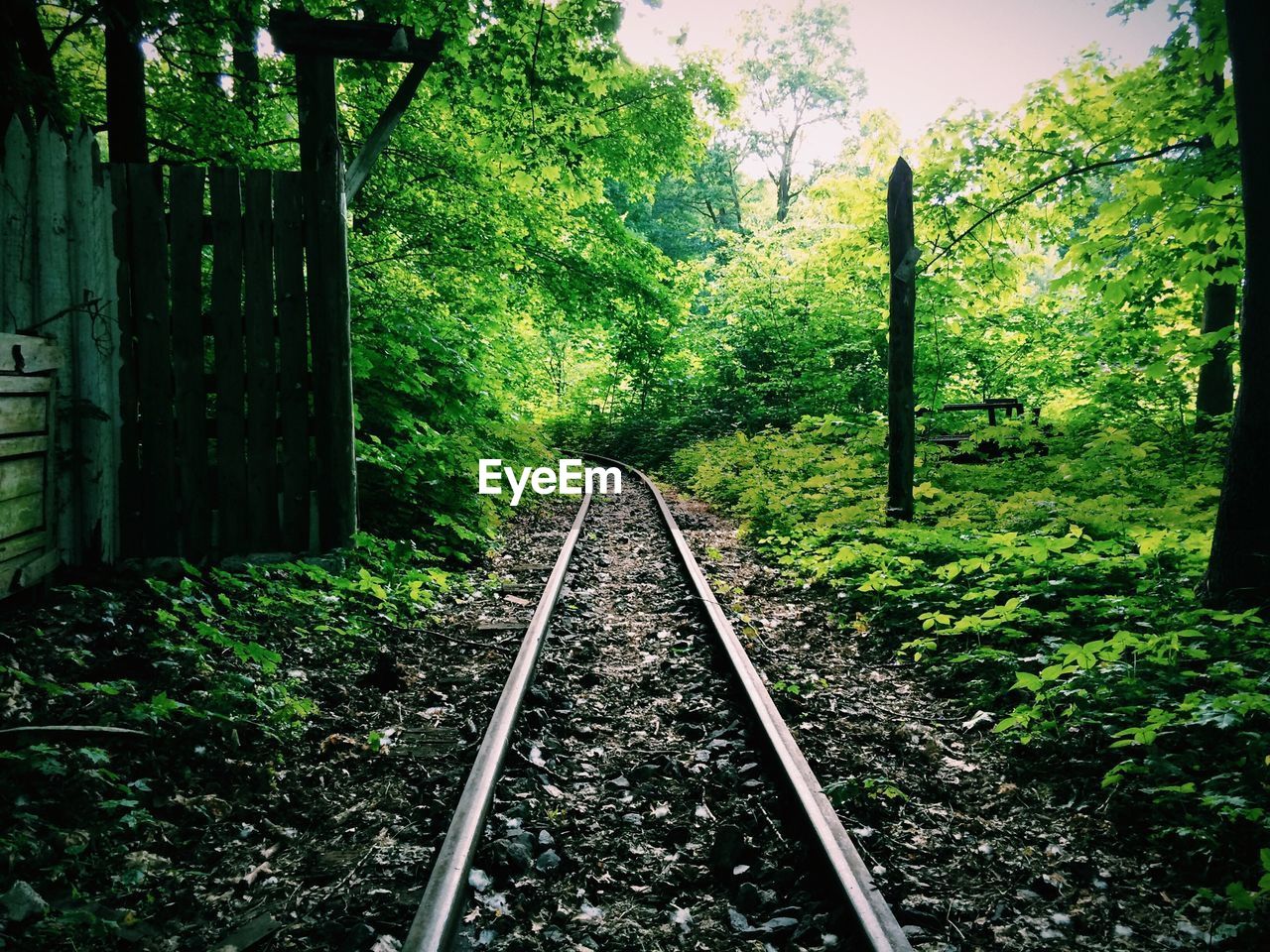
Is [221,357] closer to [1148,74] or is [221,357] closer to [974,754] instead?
[974,754]

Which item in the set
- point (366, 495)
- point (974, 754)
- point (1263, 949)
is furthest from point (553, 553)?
point (1263, 949)

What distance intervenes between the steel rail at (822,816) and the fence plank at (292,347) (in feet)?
10.8

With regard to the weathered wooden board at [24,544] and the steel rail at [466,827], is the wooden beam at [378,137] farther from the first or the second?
the steel rail at [466,827]

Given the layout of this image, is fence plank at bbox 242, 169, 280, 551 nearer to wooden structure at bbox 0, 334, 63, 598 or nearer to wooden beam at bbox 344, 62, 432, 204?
wooden beam at bbox 344, 62, 432, 204

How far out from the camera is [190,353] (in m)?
4.70

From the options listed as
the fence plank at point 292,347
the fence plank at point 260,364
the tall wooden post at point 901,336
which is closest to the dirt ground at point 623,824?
the fence plank at point 260,364

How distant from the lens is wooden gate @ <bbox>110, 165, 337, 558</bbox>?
4547 millimetres

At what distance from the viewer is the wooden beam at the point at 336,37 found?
5.00 meters

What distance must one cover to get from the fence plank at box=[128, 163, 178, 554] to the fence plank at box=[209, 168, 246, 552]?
0.29 m

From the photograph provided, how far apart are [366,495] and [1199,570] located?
7.09 meters

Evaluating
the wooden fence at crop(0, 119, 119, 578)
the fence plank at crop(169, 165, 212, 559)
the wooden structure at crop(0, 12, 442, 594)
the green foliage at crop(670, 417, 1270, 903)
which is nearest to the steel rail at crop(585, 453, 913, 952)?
the green foliage at crop(670, 417, 1270, 903)

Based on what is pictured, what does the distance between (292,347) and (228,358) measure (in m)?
Answer: 0.42

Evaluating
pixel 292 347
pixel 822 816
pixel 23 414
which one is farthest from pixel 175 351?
pixel 822 816

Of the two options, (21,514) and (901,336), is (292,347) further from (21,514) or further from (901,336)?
(901,336)
